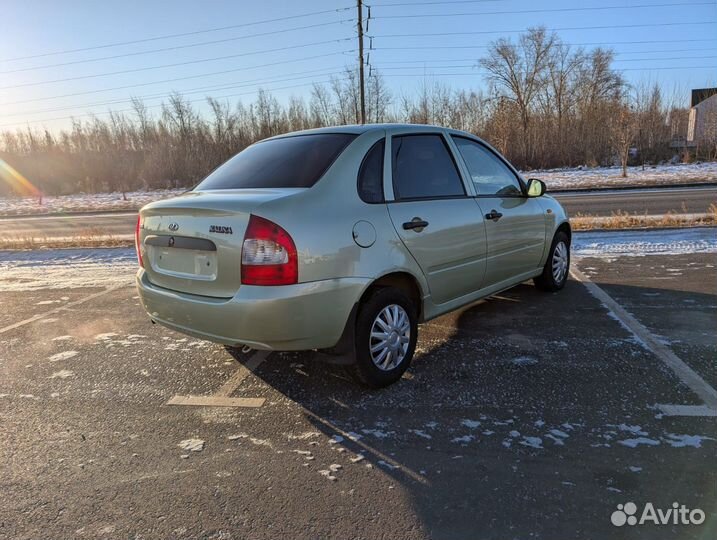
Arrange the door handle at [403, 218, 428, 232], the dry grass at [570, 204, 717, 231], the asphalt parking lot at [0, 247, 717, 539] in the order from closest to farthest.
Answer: the asphalt parking lot at [0, 247, 717, 539], the door handle at [403, 218, 428, 232], the dry grass at [570, 204, 717, 231]

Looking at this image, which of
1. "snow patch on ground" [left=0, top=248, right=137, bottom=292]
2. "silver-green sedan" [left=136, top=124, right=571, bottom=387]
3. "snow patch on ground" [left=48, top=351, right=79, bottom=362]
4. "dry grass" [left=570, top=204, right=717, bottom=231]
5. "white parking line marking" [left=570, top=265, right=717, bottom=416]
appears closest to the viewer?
"silver-green sedan" [left=136, top=124, right=571, bottom=387]

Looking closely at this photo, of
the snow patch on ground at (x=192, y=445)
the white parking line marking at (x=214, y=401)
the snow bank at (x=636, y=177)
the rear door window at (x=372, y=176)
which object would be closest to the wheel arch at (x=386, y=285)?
the rear door window at (x=372, y=176)

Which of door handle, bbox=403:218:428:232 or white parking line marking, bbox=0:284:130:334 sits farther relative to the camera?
white parking line marking, bbox=0:284:130:334

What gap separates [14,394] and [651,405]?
436 cm

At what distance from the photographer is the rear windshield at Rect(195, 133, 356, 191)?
3.26 metres

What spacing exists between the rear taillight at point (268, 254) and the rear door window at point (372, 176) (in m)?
0.69

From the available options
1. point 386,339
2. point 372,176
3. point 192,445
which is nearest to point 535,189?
point 372,176

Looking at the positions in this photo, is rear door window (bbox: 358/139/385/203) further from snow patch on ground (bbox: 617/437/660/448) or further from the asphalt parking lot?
snow patch on ground (bbox: 617/437/660/448)

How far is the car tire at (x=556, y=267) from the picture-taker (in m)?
5.43

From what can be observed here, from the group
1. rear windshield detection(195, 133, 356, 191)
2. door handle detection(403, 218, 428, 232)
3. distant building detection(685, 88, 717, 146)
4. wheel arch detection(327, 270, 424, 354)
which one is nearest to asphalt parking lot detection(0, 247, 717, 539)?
wheel arch detection(327, 270, 424, 354)

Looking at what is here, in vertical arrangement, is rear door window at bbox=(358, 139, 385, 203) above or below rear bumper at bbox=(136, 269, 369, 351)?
above

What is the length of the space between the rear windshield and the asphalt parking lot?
1442 millimetres

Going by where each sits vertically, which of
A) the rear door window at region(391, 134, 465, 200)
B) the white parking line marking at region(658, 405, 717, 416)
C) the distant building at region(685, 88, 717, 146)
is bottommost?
the white parking line marking at region(658, 405, 717, 416)

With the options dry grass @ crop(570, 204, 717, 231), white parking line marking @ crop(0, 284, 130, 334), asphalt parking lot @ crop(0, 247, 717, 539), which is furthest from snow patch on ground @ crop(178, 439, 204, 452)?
dry grass @ crop(570, 204, 717, 231)
